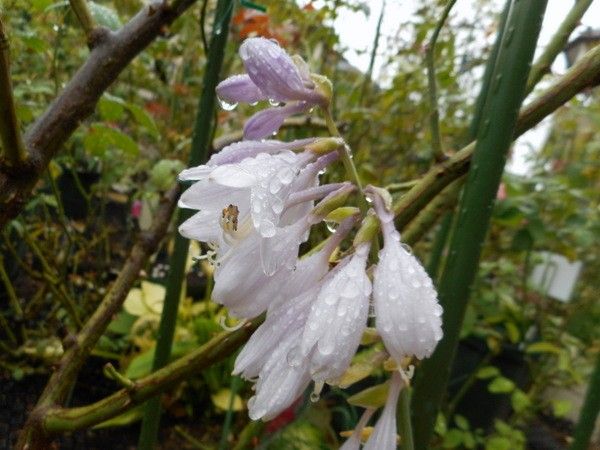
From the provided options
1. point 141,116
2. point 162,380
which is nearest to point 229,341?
point 162,380

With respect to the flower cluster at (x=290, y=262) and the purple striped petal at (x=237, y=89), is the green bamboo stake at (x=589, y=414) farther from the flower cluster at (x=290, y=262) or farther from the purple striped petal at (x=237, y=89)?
the purple striped petal at (x=237, y=89)

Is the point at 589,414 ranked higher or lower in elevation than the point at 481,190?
lower

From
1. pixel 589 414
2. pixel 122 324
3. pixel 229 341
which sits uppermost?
pixel 229 341

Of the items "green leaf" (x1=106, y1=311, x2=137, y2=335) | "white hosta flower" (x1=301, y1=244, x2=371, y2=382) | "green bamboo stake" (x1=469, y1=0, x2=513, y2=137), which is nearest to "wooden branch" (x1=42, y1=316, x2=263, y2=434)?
"white hosta flower" (x1=301, y1=244, x2=371, y2=382)

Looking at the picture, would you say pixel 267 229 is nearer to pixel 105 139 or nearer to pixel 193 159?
pixel 193 159

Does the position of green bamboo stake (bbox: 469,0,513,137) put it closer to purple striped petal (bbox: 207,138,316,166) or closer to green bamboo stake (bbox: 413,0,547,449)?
green bamboo stake (bbox: 413,0,547,449)
